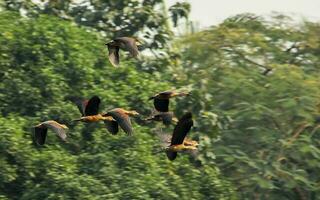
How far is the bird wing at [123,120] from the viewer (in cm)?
898

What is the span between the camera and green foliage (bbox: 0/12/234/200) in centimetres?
1235

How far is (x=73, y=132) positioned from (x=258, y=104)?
11.1 ft

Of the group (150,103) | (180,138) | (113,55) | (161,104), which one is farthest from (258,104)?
(180,138)

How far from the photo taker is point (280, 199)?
15.5m

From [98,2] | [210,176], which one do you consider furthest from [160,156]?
[98,2]

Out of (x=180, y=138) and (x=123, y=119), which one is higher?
(x=123, y=119)

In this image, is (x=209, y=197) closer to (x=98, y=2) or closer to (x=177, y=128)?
(x=98, y=2)

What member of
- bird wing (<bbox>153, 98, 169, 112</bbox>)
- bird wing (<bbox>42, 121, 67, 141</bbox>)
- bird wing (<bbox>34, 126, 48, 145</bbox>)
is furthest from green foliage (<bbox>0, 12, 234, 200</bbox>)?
bird wing (<bbox>42, 121, 67, 141</bbox>)

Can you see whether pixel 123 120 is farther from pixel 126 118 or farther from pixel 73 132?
pixel 73 132

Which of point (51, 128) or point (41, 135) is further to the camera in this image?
point (41, 135)

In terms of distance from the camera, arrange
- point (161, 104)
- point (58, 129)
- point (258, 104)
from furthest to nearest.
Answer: point (258, 104) < point (161, 104) < point (58, 129)

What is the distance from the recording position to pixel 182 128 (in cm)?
853

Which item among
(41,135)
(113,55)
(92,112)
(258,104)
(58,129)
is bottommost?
(258,104)

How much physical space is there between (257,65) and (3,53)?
16.0 ft
